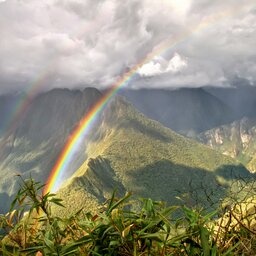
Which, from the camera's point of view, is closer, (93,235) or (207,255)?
(207,255)

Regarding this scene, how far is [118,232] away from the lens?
5.87 feet

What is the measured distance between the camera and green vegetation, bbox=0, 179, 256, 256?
5.93 feet

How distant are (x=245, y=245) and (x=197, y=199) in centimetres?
55

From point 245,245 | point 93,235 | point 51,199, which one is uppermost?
point 51,199

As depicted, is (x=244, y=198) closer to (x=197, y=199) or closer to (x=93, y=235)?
(x=197, y=199)

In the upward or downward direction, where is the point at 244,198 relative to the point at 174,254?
upward

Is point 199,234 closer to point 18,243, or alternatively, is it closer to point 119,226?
point 119,226

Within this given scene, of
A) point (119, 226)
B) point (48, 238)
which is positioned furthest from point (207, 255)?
point (48, 238)

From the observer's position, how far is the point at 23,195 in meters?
2.11

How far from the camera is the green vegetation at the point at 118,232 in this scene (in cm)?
181

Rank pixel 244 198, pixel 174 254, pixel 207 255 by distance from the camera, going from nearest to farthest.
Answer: pixel 207 255
pixel 174 254
pixel 244 198

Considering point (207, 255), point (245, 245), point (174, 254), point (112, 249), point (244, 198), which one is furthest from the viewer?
point (244, 198)

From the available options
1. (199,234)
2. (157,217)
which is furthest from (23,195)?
(199,234)

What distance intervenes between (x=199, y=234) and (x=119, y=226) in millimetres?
398
